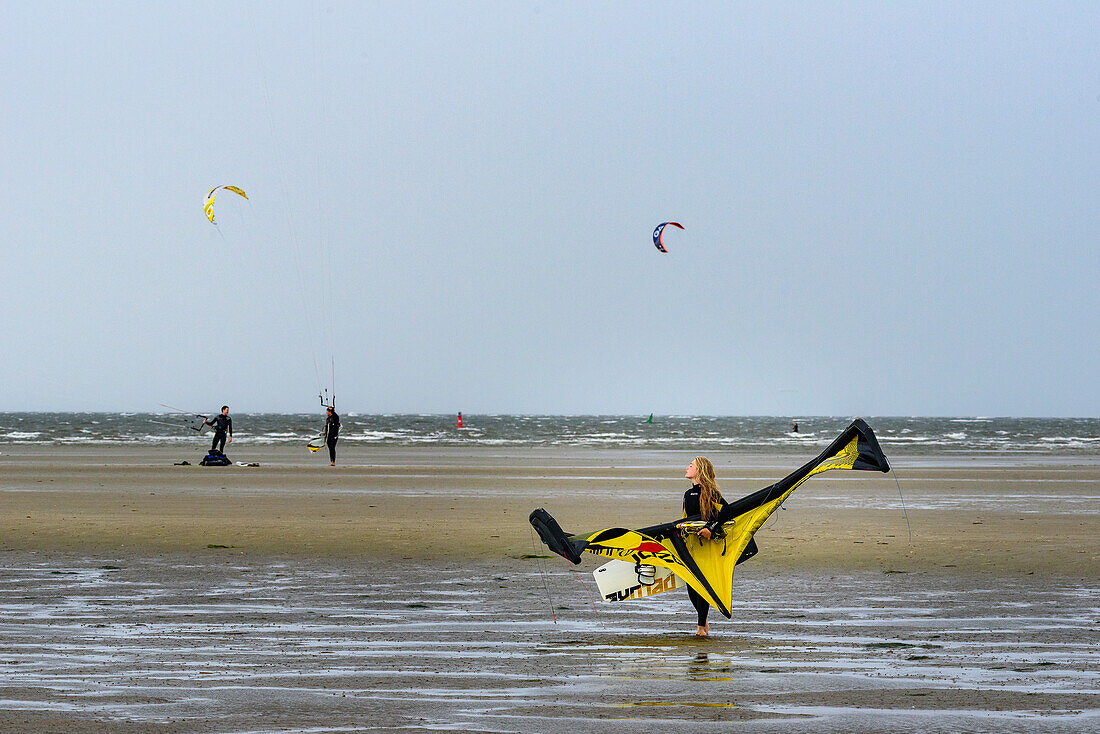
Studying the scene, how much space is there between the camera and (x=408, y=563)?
12.6 meters

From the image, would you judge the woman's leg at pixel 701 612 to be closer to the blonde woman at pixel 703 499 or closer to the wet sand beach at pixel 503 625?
the blonde woman at pixel 703 499

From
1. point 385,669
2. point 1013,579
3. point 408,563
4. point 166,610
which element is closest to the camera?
point 385,669

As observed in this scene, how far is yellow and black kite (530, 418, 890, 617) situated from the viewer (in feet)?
28.6

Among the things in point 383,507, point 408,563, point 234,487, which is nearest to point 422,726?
point 408,563

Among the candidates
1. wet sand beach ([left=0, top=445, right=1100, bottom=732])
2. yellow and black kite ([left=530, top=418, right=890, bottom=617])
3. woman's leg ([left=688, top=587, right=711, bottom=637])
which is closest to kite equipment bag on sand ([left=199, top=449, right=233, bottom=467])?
wet sand beach ([left=0, top=445, right=1100, bottom=732])

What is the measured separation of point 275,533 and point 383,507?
13.4 feet

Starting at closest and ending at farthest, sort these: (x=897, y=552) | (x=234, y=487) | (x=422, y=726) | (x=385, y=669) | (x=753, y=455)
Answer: (x=422, y=726) → (x=385, y=669) → (x=897, y=552) → (x=234, y=487) → (x=753, y=455)

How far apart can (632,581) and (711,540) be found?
764mm

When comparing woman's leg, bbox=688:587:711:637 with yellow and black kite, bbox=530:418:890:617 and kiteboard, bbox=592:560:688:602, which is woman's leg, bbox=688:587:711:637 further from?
kiteboard, bbox=592:560:688:602

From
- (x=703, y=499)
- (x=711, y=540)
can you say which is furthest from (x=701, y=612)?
(x=703, y=499)

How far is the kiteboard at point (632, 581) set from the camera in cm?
902

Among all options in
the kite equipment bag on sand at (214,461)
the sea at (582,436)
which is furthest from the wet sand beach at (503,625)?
the sea at (582,436)

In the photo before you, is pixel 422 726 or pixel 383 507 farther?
pixel 383 507

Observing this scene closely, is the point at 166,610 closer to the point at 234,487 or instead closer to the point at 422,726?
the point at 422,726
